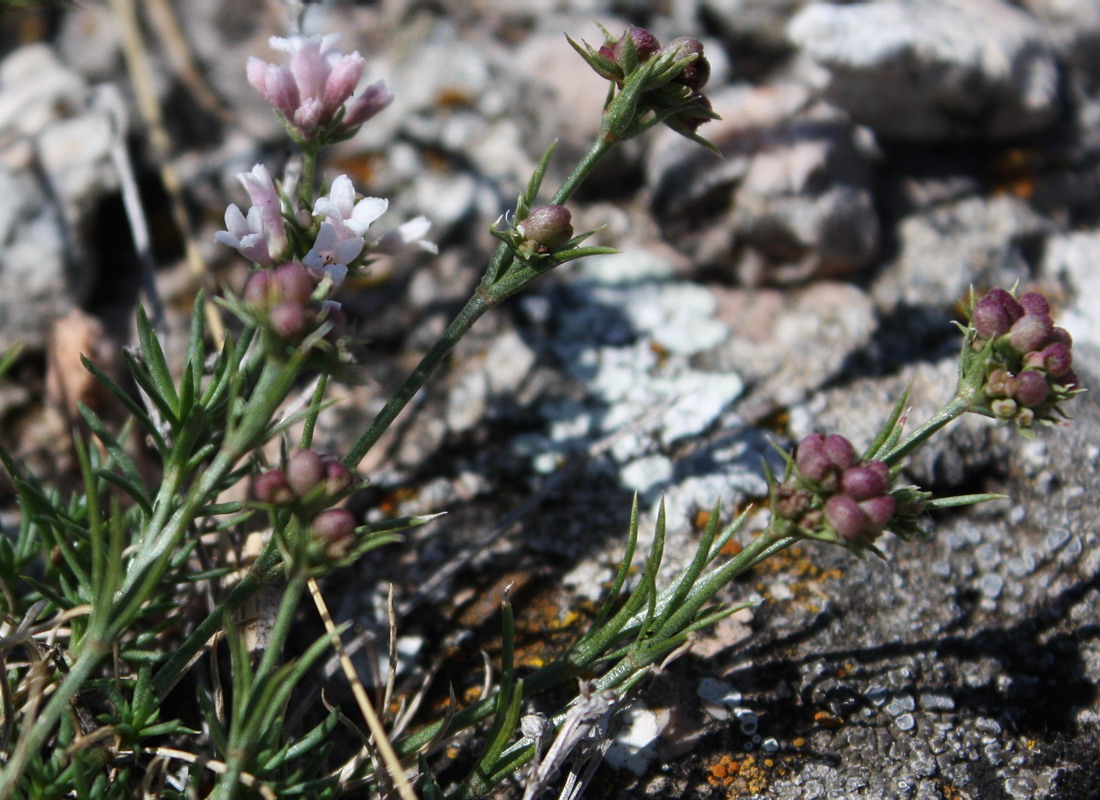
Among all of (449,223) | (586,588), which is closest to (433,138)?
(449,223)

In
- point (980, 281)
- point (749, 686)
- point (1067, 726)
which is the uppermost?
point (980, 281)

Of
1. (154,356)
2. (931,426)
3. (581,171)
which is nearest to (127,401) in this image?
(154,356)

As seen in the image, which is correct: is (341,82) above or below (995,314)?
above

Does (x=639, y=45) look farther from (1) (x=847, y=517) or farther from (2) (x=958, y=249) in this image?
(2) (x=958, y=249)

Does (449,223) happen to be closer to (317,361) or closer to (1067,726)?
(317,361)

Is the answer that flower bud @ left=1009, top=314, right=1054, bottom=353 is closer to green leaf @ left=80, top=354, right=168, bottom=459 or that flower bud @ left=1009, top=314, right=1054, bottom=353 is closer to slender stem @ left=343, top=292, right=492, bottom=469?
slender stem @ left=343, top=292, right=492, bottom=469
